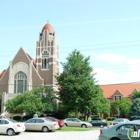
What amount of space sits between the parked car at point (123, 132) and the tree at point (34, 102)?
113 feet

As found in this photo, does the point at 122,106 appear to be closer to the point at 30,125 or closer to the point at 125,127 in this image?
the point at 30,125

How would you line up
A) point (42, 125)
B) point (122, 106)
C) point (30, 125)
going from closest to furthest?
point (42, 125) → point (30, 125) → point (122, 106)

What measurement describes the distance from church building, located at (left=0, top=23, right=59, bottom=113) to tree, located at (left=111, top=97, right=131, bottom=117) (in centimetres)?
1673

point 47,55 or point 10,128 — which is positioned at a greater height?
point 47,55

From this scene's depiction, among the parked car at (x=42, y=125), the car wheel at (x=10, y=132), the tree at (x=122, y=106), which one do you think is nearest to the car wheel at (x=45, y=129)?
the parked car at (x=42, y=125)

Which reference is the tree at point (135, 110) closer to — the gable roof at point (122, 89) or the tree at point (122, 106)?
the tree at point (122, 106)

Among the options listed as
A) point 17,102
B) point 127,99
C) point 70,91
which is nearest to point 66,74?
point 70,91

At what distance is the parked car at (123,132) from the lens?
37.5ft

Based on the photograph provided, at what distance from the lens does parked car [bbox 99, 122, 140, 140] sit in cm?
1143

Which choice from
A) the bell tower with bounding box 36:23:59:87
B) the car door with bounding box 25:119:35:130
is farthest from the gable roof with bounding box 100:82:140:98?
the car door with bounding box 25:119:35:130

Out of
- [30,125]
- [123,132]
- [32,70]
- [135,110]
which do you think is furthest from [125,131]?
[32,70]

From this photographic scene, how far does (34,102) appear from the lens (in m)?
46.7

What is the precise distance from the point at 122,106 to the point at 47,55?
23297 mm

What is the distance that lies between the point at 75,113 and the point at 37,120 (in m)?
25.3
